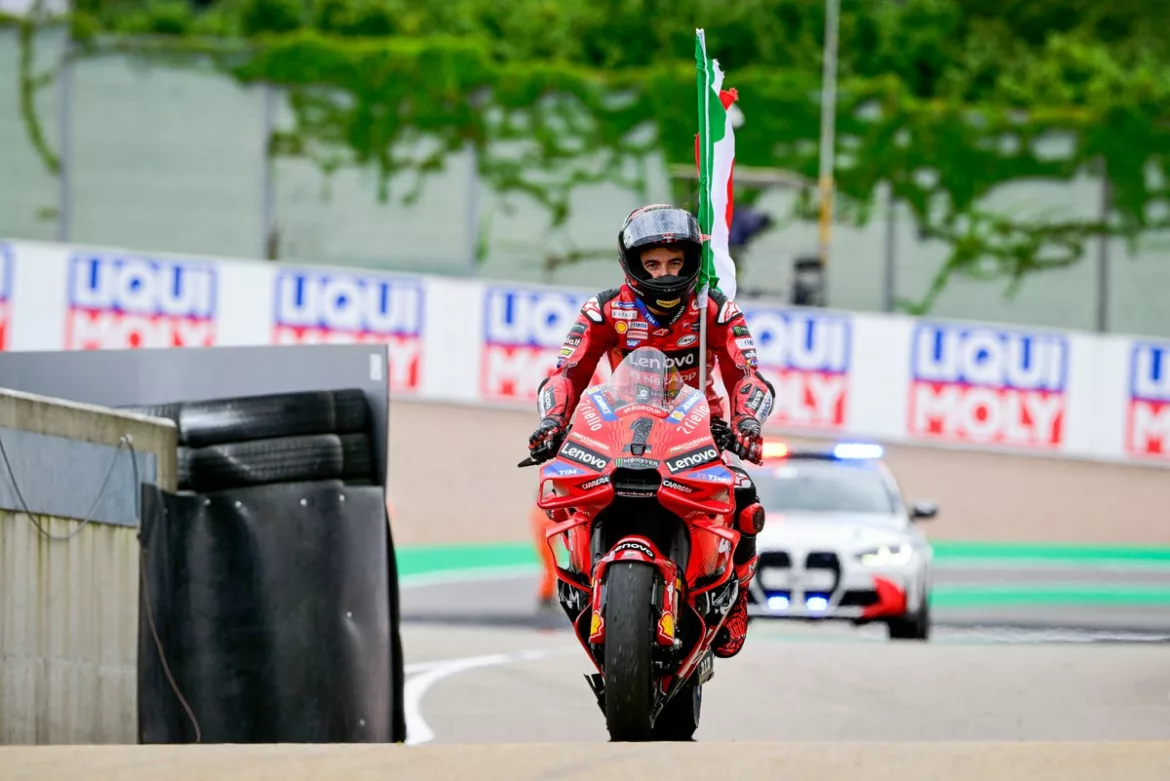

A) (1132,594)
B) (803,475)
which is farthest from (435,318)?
(803,475)

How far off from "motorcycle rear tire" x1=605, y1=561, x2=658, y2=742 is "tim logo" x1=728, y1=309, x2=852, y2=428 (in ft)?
67.3

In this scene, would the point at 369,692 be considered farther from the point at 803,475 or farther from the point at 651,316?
the point at 803,475

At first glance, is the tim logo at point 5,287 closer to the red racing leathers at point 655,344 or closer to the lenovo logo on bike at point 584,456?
the red racing leathers at point 655,344

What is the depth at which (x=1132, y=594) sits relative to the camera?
83.7ft

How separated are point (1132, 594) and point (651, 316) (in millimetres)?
18118

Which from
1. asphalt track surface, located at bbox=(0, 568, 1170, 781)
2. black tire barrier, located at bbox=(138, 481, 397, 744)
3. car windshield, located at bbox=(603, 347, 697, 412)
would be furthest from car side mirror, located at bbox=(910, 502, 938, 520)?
car windshield, located at bbox=(603, 347, 697, 412)

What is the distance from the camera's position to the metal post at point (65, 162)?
34.6 m

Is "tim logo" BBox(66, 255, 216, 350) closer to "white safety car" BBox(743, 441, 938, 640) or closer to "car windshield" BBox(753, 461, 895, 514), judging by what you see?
"car windshield" BBox(753, 461, 895, 514)

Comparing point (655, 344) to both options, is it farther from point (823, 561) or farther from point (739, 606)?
point (823, 561)

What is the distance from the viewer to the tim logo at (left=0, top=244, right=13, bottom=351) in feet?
91.9

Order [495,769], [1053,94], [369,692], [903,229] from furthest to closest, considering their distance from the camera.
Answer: [1053,94], [903,229], [369,692], [495,769]

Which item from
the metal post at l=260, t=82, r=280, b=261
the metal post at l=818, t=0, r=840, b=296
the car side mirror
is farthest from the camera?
the metal post at l=818, t=0, r=840, b=296

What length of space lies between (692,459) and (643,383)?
0.40 meters

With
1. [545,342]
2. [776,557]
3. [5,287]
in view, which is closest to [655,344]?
[776,557]
